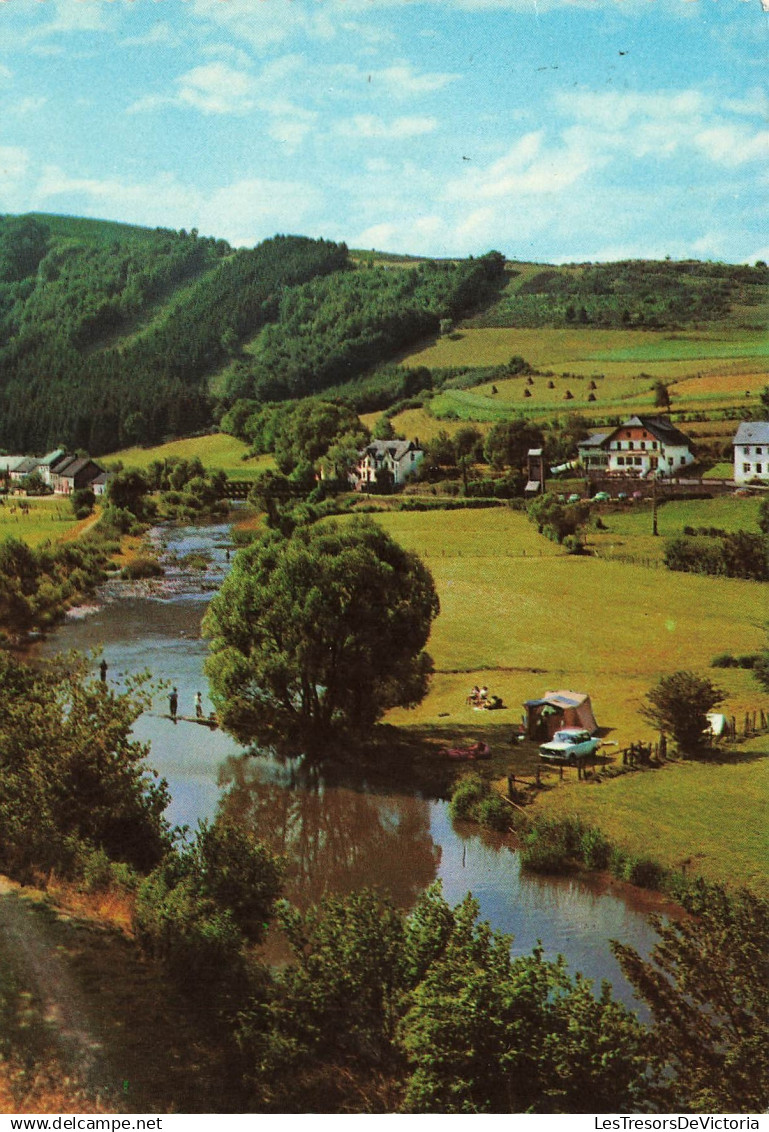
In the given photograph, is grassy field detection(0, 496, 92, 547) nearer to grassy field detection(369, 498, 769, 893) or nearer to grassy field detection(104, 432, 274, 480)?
grassy field detection(104, 432, 274, 480)

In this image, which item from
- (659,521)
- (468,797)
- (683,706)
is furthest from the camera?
(659,521)

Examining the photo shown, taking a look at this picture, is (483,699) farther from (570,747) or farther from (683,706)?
(683,706)

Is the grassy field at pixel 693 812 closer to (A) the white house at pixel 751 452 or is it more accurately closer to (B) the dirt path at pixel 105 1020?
(A) the white house at pixel 751 452

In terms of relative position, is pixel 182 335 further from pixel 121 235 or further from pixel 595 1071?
pixel 595 1071

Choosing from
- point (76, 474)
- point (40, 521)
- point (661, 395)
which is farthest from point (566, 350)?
point (40, 521)

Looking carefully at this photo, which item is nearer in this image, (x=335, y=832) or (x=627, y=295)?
(x=335, y=832)
